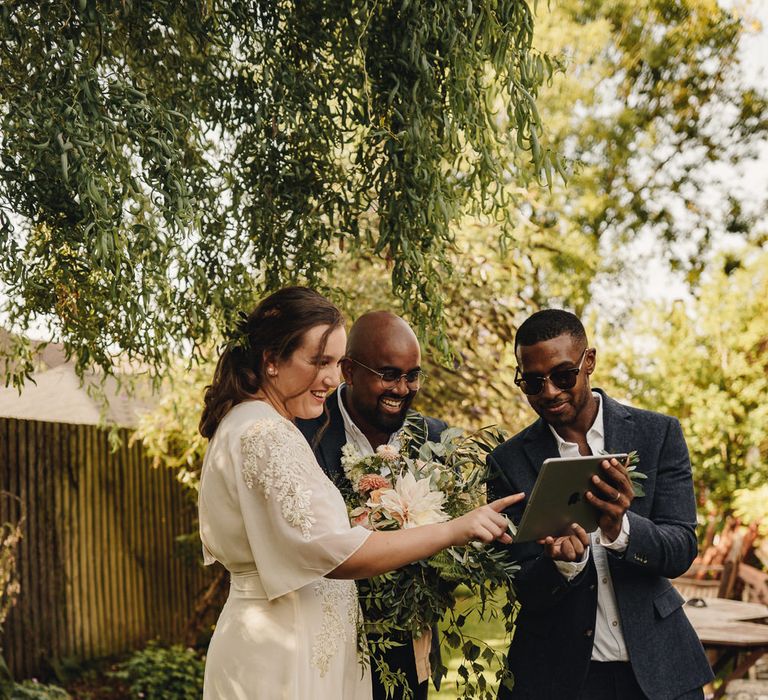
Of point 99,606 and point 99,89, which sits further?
point 99,606

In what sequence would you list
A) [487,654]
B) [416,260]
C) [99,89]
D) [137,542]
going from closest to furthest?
[487,654]
[99,89]
[416,260]
[137,542]

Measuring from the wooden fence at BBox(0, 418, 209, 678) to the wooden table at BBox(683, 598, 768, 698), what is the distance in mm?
5242

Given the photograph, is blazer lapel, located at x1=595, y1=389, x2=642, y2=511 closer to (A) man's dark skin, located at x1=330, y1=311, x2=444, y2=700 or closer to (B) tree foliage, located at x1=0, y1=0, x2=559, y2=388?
(A) man's dark skin, located at x1=330, y1=311, x2=444, y2=700

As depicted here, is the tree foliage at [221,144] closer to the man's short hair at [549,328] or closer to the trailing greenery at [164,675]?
the man's short hair at [549,328]

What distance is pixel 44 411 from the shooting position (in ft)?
23.1

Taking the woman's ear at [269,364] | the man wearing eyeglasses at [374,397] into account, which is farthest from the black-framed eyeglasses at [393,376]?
the woman's ear at [269,364]

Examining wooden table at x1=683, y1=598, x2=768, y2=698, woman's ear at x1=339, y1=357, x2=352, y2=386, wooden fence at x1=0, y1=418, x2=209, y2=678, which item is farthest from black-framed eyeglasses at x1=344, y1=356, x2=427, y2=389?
wooden fence at x1=0, y1=418, x2=209, y2=678

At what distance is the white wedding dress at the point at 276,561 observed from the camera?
2.48 metres

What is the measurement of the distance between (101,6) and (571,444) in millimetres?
2222

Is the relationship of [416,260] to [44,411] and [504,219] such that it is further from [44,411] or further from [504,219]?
[44,411]

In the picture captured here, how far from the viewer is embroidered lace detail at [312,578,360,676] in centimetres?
265

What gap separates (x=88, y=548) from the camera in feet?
29.1

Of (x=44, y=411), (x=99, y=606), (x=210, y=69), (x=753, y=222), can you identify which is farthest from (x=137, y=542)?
(x=753, y=222)

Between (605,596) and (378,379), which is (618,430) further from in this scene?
(378,379)
